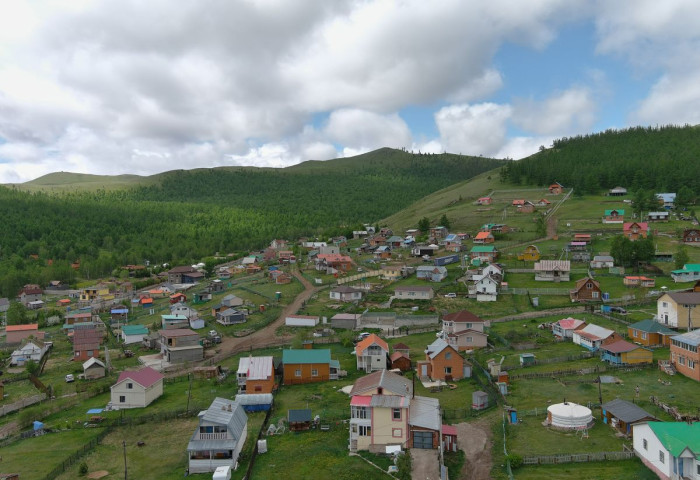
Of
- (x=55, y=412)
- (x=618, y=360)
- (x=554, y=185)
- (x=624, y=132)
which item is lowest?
(x=55, y=412)

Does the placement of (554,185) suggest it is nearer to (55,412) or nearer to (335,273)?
(335,273)

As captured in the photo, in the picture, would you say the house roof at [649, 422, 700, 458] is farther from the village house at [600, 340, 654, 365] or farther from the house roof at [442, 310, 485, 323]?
the house roof at [442, 310, 485, 323]

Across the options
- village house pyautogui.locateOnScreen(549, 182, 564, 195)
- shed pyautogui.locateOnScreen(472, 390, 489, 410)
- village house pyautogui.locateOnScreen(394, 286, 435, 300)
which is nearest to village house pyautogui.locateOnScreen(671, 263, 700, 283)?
village house pyautogui.locateOnScreen(394, 286, 435, 300)

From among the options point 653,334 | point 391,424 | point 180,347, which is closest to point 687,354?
point 653,334

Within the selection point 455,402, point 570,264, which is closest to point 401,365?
point 455,402

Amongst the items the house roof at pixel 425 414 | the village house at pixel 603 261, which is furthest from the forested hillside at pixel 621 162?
the house roof at pixel 425 414

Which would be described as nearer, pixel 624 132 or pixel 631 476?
pixel 631 476

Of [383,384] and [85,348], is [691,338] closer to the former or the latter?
[383,384]
